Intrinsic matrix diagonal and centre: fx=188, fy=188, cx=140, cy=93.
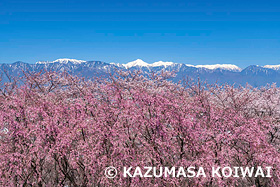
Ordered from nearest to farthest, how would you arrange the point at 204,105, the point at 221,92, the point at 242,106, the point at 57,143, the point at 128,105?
1. the point at 57,143
2. the point at 128,105
3. the point at 204,105
4. the point at 242,106
5. the point at 221,92

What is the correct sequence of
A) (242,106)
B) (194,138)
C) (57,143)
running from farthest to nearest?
(242,106)
(194,138)
(57,143)

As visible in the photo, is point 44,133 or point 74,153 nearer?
point 44,133

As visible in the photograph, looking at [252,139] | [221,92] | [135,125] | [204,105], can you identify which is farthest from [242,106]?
[135,125]

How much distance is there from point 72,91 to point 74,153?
18.4 m

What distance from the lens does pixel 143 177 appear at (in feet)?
28.8

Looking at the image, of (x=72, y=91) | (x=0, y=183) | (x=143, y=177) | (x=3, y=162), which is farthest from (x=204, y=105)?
(x=72, y=91)

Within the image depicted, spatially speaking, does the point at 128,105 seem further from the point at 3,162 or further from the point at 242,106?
the point at 242,106

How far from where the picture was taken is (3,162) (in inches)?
343

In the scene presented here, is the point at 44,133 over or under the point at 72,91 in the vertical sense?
under

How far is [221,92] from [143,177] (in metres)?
19.7

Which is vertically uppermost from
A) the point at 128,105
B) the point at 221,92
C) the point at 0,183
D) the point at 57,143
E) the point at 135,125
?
the point at 221,92


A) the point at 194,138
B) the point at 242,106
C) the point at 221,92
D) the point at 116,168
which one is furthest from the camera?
the point at 221,92

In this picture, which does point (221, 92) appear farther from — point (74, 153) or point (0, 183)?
point (0, 183)

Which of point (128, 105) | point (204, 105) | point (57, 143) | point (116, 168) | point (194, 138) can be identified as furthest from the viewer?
point (204, 105)
